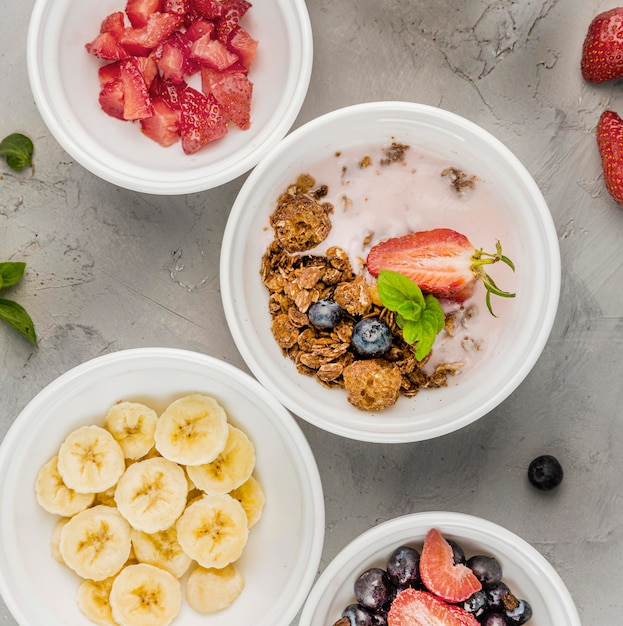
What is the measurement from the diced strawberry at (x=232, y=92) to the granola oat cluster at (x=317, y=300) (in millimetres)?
149

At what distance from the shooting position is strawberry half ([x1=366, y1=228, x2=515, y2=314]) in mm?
1102

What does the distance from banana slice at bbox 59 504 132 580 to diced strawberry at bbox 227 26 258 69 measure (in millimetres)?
846

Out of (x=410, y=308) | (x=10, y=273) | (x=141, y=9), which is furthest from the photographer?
(x=10, y=273)

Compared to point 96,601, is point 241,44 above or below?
above

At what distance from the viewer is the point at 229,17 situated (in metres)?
1.17

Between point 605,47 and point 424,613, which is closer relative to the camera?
point 424,613

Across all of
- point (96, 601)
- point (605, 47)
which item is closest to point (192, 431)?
point (96, 601)

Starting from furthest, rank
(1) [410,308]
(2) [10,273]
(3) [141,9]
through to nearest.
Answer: (2) [10,273] → (3) [141,9] → (1) [410,308]

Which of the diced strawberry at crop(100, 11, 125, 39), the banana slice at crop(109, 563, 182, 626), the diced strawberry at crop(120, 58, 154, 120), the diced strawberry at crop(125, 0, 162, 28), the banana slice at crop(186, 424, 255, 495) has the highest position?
the diced strawberry at crop(125, 0, 162, 28)

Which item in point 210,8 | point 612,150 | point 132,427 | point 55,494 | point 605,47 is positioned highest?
point 605,47

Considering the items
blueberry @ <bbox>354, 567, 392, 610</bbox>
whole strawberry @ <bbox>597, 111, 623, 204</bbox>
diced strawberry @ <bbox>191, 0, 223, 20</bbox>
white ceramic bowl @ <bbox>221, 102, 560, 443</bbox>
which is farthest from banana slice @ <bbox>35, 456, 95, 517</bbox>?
whole strawberry @ <bbox>597, 111, 623, 204</bbox>

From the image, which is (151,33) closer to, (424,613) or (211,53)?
(211,53)

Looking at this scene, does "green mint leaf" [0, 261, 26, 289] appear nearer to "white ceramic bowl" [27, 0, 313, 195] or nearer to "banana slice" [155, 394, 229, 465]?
"white ceramic bowl" [27, 0, 313, 195]

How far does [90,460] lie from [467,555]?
0.69 meters
